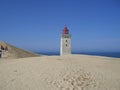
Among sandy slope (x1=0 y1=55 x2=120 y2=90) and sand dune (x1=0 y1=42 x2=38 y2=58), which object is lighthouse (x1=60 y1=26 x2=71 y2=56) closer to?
sand dune (x1=0 y1=42 x2=38 y2=58)

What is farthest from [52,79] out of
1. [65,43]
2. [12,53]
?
[65,43]

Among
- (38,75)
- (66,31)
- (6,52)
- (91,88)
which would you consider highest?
(66,31)

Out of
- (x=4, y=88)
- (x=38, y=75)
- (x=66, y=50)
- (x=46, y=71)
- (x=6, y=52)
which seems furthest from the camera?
(x=66, y=50)

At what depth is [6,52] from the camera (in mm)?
24547

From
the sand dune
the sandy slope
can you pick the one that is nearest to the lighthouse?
the sand dune

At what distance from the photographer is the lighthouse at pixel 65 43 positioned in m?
54.7

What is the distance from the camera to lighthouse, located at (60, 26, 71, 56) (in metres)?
54.7

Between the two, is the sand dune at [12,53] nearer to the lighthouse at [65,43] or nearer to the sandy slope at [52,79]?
the sandy slope at [52,79]

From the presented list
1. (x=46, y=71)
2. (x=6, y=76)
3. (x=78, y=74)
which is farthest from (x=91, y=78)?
(x=6, y=76)

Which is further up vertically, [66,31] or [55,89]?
[66,31]

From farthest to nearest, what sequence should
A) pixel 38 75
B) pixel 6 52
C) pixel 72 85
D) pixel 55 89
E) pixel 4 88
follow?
pixel 6 52 < pixel 38 75 < pixel 72 85 < pixel 55 89 < pixel 4 88

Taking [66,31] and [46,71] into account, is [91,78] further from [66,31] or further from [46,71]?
[66,31]

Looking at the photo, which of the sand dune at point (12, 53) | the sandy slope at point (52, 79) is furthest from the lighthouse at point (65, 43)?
the sandy slope at point (52, 79)

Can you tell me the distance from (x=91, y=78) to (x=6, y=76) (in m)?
6.72
